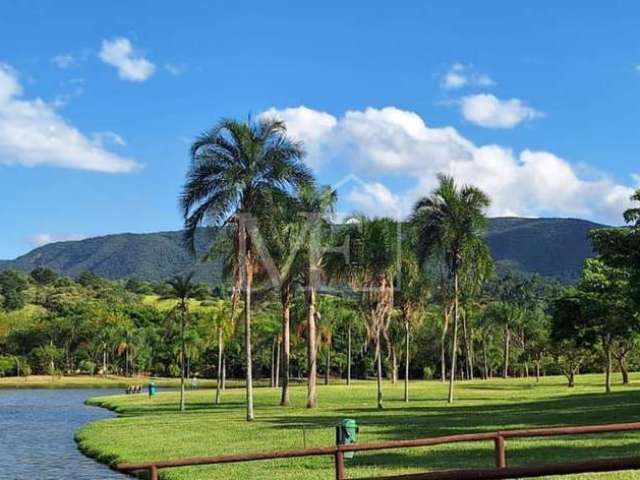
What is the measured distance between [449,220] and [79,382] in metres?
90.8

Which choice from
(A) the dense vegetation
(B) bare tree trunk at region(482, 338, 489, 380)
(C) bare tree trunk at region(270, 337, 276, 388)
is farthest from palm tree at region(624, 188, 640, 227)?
(B) bare tree trunk at region(482, 338, 489, 380)

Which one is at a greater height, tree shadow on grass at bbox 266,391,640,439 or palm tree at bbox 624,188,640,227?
palm tree at bbox 624,188,640,227

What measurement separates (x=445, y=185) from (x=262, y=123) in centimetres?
1365

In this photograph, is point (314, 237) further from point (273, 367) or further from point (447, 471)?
point (273, 367)

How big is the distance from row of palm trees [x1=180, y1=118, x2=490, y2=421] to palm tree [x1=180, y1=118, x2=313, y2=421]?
5 cm

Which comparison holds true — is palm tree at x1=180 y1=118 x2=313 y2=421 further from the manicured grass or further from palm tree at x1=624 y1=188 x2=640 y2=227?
the manicured grass

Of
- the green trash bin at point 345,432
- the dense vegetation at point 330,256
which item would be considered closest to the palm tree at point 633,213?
the dense vegetation at point 330,256

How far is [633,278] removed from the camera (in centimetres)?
3447

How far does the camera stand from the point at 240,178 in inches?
1681

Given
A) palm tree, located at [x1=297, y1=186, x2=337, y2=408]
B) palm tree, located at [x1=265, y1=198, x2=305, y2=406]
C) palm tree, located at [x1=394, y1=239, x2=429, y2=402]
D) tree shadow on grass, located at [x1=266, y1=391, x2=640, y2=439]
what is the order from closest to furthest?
tree shadow on grass, located at [x1=266, y1=391, x2=640, y2=439] → palm tree, located at [x1=265, y1=198, x2=305, y2=406] → palm tree, located at [x1=297, y1=186, x2=337, y2=408] → palm tree, located at [x1=394, y1=239, x2=429, y2=402]

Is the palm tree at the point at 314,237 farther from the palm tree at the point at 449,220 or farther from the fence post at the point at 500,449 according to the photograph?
the fence post at the point at 500,449

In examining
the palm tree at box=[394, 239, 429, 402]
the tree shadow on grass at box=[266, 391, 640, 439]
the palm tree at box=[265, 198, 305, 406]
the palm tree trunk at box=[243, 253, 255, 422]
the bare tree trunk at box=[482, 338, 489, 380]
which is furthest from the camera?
the bare tree trunk at box=[482, 338, 489, 380]

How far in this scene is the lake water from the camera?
2781cm

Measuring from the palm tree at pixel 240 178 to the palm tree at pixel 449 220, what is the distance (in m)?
11.6
